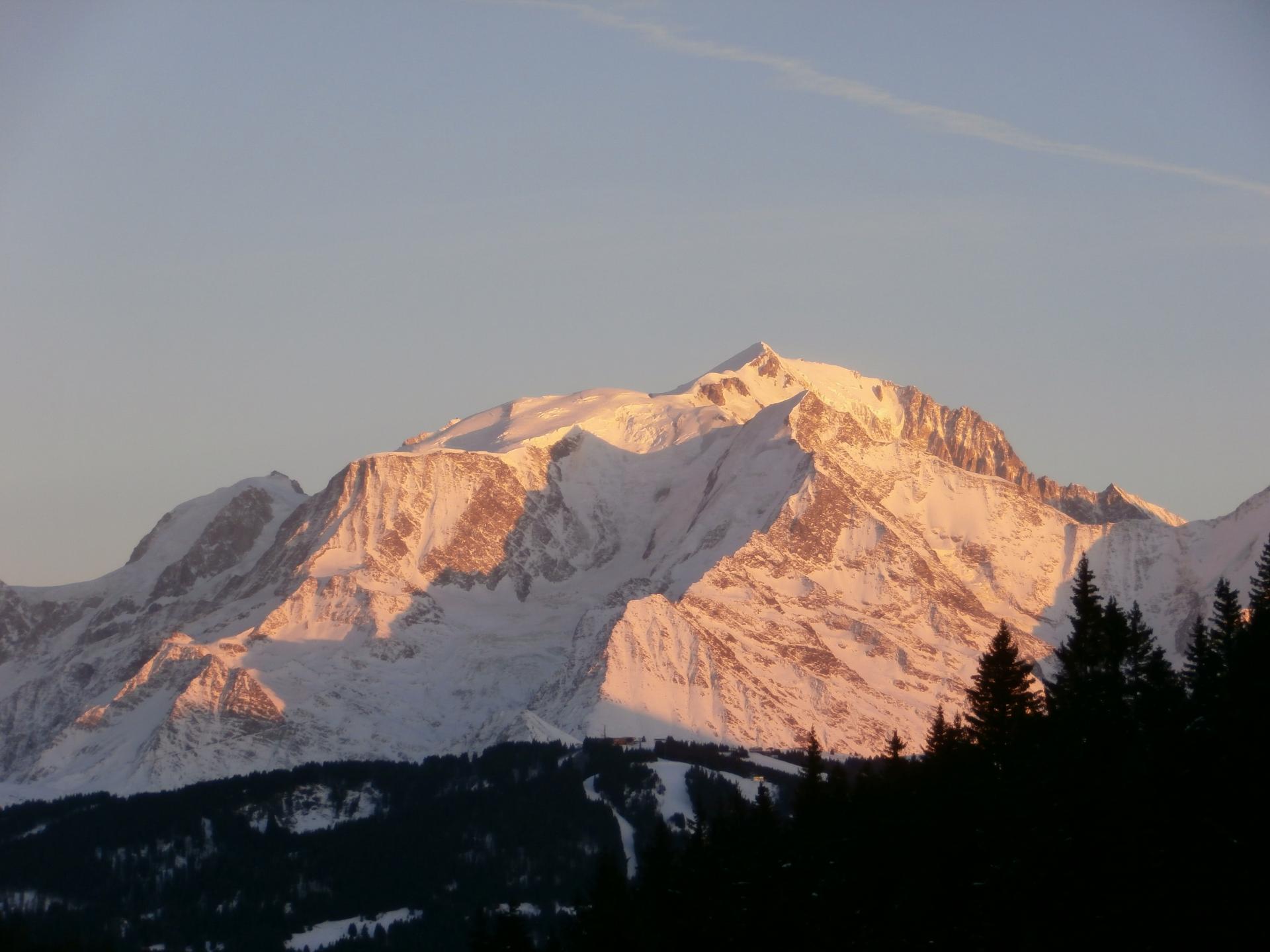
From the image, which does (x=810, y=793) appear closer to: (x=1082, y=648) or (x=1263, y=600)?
(x=1082, y=648)

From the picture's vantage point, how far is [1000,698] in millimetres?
118875

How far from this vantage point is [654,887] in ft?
Result: 461

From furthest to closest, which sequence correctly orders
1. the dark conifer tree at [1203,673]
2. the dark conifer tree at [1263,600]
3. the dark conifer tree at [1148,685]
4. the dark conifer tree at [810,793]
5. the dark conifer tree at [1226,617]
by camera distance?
1. the dark conifer tree at [810,793]
2. the dark conifer tree at [1226,617]
3. the dark conifer tree at [1263,600]
4. the dark conifer tree at [1148,685]
5. the dark conifer tree at [1203,673]

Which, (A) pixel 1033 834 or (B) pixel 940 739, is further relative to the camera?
(B) pixel 940 739

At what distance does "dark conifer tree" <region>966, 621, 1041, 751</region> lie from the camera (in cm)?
11700

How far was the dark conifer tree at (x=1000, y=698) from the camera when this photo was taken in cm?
11700

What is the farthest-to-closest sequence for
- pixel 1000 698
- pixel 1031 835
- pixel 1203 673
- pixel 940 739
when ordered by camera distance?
1. pixel 940 739
2. pixel 1000 698
3. pixel 1203 673
4. pixel 1031 835

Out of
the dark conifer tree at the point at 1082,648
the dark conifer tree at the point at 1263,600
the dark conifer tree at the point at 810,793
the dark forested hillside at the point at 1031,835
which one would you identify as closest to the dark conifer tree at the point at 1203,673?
the dark forested hillside at the point at 1031,835

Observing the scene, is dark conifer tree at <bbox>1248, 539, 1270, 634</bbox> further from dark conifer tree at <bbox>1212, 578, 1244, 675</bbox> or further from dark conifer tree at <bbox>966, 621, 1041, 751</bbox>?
dark conifer tree at <bbox>966, 621, 1041, 751</bbox>

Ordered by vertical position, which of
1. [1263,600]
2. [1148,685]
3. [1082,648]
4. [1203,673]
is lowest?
[1148,685]

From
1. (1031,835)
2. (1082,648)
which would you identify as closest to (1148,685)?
(1031,835)

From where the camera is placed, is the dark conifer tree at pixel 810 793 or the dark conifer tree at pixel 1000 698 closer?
the dark conifer tree at pixel 1000 698

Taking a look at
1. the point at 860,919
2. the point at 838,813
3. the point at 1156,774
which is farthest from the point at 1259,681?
the point at 838,813

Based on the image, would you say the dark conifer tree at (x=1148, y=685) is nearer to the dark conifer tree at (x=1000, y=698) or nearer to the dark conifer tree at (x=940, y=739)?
the dark conifer tree at (x=1000, y=698)
